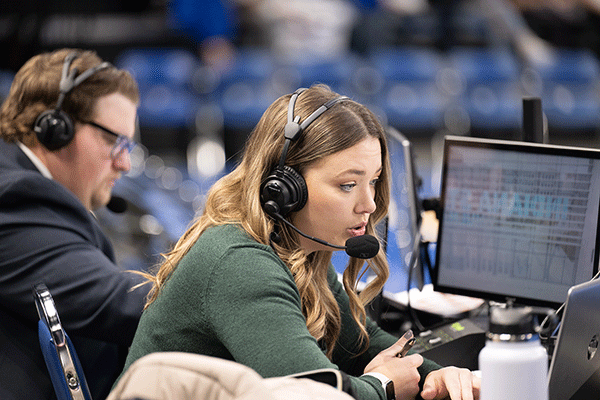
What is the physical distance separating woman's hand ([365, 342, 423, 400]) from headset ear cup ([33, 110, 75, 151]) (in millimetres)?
1147

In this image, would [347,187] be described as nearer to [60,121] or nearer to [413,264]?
[413,264]

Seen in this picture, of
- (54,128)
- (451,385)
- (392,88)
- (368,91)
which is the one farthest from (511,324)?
(392,88)

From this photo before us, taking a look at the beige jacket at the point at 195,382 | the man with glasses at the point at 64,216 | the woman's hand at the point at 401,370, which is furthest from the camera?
the man with glasses at the point at 64,216

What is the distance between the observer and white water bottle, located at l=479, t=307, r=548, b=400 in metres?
0.98

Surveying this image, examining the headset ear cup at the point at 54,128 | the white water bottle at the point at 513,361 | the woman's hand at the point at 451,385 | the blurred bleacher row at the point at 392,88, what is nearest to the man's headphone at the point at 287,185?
the woman's hand at the point at 451,385

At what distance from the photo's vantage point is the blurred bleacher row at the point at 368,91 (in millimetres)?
7977

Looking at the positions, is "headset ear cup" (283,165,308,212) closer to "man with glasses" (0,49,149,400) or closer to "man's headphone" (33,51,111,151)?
"man with glasses" (0,49,149,400)

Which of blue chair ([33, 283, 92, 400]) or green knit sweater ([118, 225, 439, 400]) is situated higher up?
green knit sweater ([118, 225, 439, 400])

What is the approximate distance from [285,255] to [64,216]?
2.44 feet

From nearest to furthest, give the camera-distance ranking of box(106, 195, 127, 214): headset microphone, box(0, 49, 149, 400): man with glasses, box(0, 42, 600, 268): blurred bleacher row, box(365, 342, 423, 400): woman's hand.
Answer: box(365, 342, 423, 400): woman's hand, box(0, 49, 149, 400): man with glasses, box(106, 195, 127, 214): headset microphone, box(0, 42, 600, 268): blurred bleacher row

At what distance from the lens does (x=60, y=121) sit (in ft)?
6.79

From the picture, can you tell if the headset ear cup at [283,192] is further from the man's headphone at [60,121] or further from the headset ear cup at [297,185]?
the man's headphone at [60,121]

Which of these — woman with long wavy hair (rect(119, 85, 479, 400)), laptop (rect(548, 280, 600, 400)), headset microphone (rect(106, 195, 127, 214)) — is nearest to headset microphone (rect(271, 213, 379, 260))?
woman with long wavy hair (rect(119, 85, 479, 400))

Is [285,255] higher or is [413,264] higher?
[285,255]
